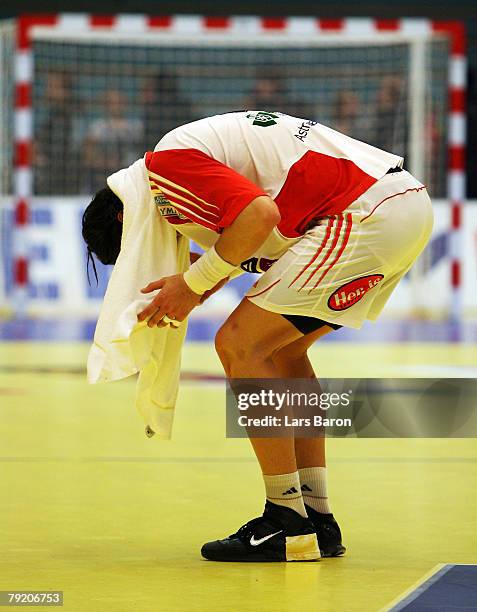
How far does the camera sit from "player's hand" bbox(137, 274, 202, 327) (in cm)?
414

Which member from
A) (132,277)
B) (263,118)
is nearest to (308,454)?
(132,277)

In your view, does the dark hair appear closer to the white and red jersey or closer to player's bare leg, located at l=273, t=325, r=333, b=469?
the white and red jersey

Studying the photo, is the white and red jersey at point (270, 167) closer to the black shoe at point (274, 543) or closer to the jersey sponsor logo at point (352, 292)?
the jersey sponsor logo at point (352, 292)

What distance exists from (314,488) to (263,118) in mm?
1224

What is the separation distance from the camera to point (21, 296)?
14.2 meters

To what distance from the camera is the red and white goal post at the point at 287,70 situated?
14.9m

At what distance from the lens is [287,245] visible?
4262 mm

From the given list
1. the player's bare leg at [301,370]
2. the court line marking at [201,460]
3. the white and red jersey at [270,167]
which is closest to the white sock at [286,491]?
the player's bare leg at [301,370]

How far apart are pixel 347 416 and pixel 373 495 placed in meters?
0.39

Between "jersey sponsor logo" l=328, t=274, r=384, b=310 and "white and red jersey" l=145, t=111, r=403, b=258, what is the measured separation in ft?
0.72

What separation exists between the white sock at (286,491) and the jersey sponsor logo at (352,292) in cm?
55

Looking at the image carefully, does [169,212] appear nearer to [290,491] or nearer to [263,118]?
[263,118]

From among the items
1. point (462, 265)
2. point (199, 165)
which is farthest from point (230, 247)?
point (462, 265)

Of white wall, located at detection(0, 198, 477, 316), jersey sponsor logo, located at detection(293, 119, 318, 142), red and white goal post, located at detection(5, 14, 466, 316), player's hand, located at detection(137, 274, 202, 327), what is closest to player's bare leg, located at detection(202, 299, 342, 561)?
player's hand, located at detection(137, 274, 202, 327)
